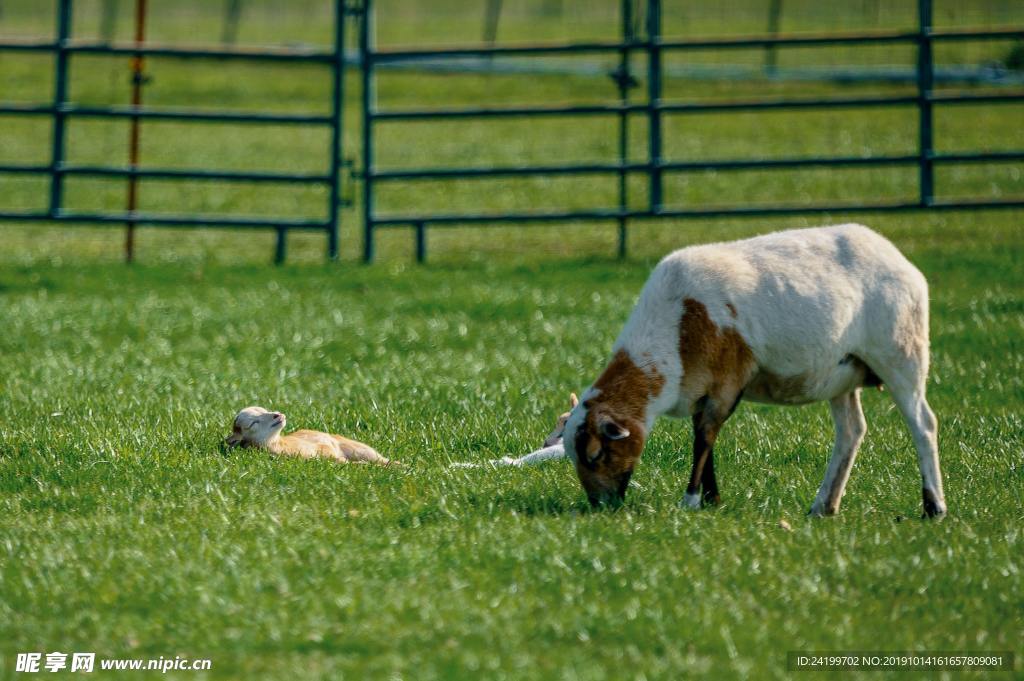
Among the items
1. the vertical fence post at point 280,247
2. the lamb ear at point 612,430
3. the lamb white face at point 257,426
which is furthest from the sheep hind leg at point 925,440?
the vertical fence post at point 280,247

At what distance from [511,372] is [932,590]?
4.36 m

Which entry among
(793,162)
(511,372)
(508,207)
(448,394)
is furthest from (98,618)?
(508,207)

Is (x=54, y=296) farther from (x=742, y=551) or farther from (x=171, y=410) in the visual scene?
(x=742, y=551)

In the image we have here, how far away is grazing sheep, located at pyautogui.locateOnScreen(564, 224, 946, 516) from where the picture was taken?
5695 mm

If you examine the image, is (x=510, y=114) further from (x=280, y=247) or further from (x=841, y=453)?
(x=841, y=453)

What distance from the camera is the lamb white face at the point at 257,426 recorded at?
6.72m

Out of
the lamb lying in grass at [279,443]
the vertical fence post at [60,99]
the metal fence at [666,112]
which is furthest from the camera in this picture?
the vertical fence post at [60,99]

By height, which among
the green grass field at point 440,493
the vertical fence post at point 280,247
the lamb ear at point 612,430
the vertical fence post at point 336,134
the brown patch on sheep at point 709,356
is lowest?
the green grass field at point 440,493

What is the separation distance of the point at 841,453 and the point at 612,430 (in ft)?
3.66

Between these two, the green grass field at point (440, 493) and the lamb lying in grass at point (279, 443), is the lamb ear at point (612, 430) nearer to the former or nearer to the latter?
the green grass field at point (440, 493)

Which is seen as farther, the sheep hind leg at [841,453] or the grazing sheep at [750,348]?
the sheep hind leg at [841,453]

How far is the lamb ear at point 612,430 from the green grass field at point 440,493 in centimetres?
33

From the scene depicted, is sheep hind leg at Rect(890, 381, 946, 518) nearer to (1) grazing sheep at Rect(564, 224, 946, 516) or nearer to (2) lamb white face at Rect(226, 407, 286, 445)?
(1) grazing sheep at Rect(564, 224, 946, 516)

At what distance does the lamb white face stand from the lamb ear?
1.81 meters
